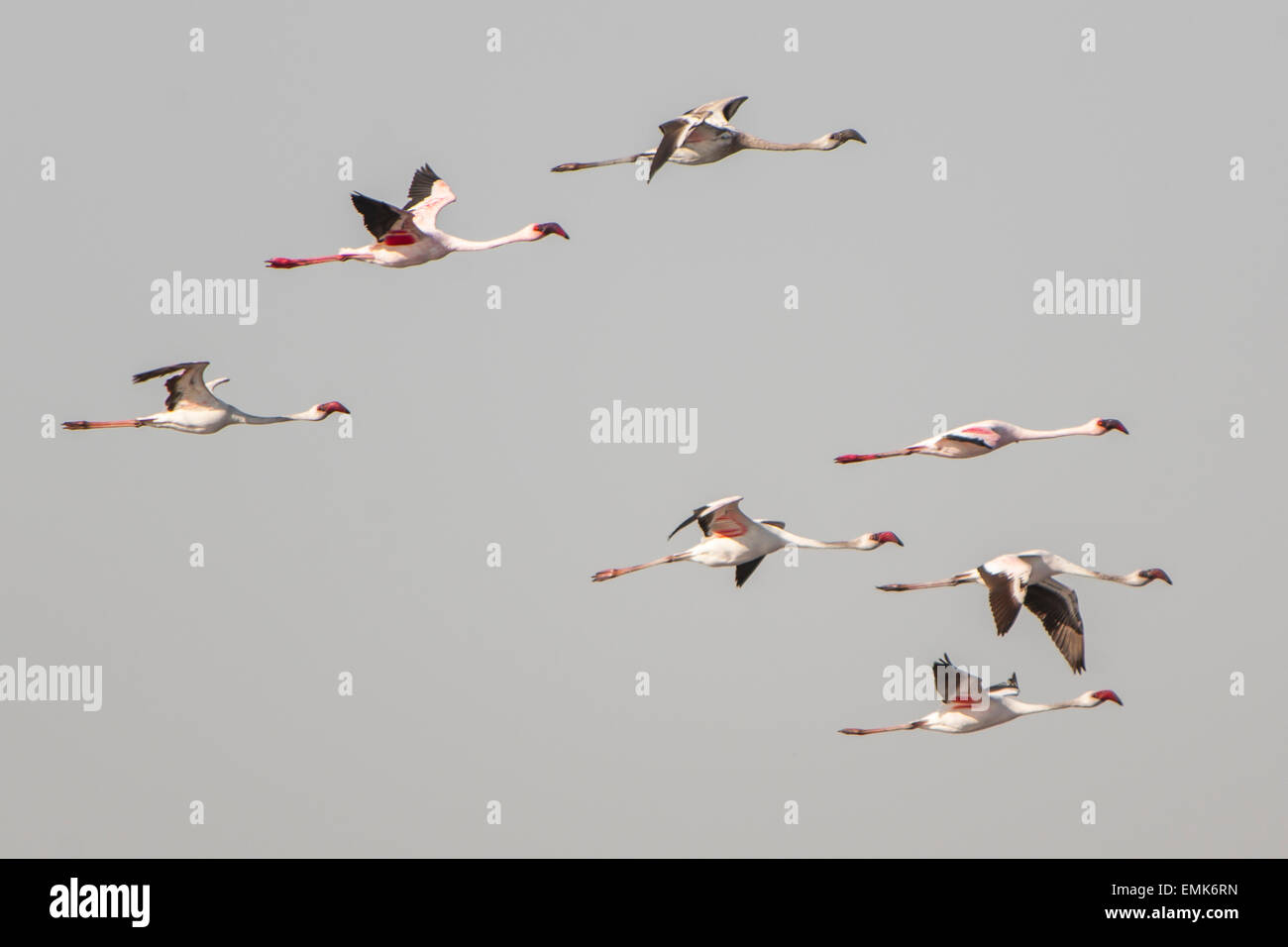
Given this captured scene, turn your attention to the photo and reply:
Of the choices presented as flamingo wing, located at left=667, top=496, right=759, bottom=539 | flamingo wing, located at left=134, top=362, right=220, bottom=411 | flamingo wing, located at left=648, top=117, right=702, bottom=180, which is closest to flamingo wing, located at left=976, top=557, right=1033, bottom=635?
flamingo wing, located at left=667, top=496, right=759, bottom=539

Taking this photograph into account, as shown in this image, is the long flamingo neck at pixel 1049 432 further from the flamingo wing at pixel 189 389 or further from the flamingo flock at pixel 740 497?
the flamingo wing at pixel 189 389

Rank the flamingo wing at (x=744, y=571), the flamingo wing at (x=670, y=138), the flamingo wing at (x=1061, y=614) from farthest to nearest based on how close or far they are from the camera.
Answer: the flamingo wing at (x=744, y=571), the flamingo wing at (x=1061, y=614), the flamingo wing at (x=670, y=138)

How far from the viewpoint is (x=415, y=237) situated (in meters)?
29.5

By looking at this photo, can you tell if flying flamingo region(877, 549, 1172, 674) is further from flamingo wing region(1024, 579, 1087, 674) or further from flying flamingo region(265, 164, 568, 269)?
flying flamingo region(265, 164, 568, 269)

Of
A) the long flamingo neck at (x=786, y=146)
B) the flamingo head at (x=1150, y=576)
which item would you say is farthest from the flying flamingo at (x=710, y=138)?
the flamingo head at (x=1150, y=576)

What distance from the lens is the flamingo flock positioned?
29.2 metres

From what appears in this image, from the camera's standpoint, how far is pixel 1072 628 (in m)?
30.0

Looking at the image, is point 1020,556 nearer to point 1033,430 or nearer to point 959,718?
point 1033,430

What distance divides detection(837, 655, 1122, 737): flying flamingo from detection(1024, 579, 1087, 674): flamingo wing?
220 cm

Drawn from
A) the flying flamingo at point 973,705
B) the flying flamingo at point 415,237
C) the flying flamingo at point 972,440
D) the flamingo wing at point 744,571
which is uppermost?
the flying flamingo at point 415,237

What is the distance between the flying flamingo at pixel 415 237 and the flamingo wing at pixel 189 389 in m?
2.13

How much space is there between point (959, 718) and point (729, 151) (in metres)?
9.34

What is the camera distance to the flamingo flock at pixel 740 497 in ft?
95.8

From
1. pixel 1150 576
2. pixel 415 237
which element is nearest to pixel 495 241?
pixel 415 237
